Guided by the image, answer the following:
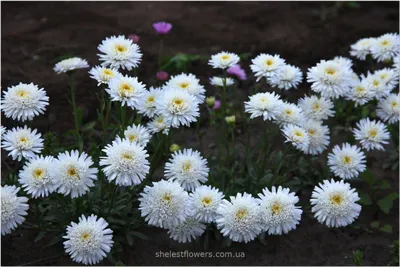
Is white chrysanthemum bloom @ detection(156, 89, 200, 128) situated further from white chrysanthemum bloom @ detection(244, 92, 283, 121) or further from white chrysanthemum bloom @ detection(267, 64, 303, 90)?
white chrysanthemum bloom @ detection(267, 64, 303, 90)

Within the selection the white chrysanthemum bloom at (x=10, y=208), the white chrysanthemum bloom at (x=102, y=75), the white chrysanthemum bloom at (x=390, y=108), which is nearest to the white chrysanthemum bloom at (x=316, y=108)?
the white chrysanthemum bloom at (x=390, y=108)

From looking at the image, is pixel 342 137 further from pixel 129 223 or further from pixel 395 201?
pixel 129 223

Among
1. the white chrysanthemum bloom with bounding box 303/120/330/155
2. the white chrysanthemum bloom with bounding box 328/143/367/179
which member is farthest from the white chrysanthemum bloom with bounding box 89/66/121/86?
the white chrysanthemum bloom with bounding box 328/143/367/179

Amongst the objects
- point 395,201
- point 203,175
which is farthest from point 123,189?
point 395,201

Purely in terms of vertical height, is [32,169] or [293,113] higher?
[293,113]

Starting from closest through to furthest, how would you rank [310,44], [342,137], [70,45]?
[342,137] → [70,45] → [310,44]

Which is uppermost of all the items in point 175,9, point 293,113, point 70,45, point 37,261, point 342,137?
point 175,9

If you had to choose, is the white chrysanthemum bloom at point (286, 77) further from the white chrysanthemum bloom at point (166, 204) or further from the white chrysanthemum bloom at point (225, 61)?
the white chrysanthemum bloom at point (166, 204)
